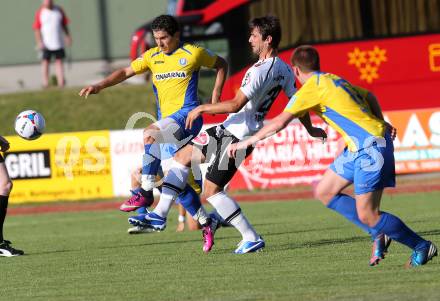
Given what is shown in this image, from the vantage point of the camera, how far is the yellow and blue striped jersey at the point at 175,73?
11945mm

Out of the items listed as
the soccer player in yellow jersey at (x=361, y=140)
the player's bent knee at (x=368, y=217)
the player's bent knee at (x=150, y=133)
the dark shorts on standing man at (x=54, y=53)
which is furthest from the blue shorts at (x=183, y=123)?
the dark shorts on standing man at (x=54, y=53)

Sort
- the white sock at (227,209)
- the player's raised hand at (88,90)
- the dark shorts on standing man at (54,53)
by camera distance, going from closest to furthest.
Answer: the white sock at (227,209)
the player's raised hand at (88,90)
the dark shorts on standing man at (54,53)

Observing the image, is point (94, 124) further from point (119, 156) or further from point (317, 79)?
point (317, 79)

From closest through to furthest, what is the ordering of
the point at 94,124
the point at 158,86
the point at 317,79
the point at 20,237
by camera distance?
the point at 317,79, the point at 158,86, the point at 20,237, the point at 94,124

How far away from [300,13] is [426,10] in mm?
2861

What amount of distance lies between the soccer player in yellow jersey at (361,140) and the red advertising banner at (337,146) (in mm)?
12247

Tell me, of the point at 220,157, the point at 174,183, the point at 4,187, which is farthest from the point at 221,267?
the point at 4,187

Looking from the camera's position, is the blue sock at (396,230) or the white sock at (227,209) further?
the white sock at (227,209)

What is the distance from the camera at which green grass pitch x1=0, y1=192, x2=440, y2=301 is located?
8328mm

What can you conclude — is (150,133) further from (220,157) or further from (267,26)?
(267,26)

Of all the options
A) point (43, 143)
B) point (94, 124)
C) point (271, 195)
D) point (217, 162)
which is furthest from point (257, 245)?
point (94, 124)

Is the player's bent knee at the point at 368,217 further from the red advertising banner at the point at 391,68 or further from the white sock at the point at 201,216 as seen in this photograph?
the red advertising banner at the point at 391,68

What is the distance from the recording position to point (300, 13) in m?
24.6

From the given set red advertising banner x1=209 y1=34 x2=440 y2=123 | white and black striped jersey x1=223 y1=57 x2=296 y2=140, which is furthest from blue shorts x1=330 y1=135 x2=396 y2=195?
red advertising banner x1=209 y1=34 x2=440 y2=123
